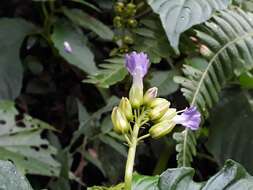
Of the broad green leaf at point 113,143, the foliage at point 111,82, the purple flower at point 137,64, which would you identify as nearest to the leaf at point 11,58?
the foliage at point 111,82

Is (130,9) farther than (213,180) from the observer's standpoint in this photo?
Yes

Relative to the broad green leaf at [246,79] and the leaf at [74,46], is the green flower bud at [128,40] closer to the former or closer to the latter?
the leaf at [74,46]

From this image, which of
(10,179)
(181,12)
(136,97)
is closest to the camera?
(10,179)

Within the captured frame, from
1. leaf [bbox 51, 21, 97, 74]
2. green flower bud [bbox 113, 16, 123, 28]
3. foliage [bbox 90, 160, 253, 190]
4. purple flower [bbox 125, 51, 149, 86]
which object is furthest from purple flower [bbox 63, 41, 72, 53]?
foliage [bbox 90, 160, 253, 190]

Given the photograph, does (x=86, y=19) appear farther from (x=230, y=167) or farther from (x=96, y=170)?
(x=230, y=167)

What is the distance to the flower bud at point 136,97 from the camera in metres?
0.89

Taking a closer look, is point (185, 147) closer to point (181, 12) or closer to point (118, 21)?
point (181, 12)

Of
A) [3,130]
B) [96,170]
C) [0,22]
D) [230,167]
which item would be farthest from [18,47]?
[230,167]

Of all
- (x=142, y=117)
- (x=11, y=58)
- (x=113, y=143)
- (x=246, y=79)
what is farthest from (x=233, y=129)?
(x=142, y=117)

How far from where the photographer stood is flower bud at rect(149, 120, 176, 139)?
887 mm

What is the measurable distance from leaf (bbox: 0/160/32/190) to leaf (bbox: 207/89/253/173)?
2.28ft

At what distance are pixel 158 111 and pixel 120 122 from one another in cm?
6

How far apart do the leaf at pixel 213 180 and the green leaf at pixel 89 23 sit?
0.69 meters

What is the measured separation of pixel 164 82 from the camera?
4.53 feet
